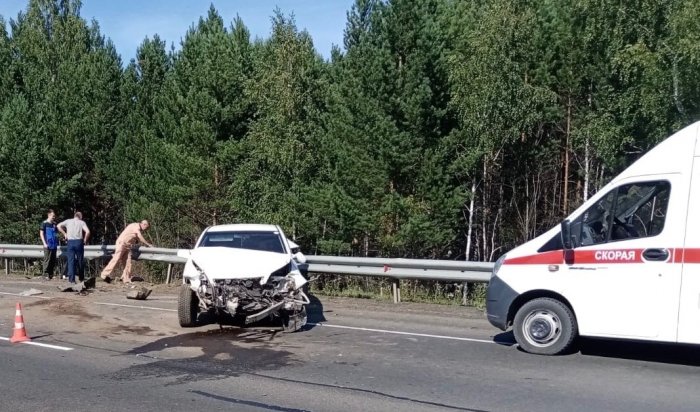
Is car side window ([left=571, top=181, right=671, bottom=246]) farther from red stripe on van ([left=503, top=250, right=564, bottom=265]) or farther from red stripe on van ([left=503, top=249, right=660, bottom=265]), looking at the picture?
red stripe on van ([left=503, top=250, right=564, bottom=265])

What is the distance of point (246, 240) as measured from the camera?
42.5ft

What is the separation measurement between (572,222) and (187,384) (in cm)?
502

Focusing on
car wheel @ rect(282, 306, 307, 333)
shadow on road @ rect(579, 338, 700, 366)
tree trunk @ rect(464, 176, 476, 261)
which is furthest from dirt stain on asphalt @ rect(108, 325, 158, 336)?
tree trunk @ rect(464, 176, 476, 261)

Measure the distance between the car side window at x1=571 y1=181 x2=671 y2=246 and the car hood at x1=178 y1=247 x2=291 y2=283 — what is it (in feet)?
15.0

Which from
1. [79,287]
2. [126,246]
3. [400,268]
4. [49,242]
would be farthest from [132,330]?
[49,242]

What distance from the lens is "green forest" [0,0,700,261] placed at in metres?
24.6

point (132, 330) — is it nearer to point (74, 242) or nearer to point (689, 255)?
point (74, 242)

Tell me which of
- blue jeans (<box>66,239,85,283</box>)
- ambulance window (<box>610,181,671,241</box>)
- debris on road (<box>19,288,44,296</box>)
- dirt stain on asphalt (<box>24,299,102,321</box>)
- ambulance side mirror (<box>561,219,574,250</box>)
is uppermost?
ambulance window (<box>610,181,671,241</box>)

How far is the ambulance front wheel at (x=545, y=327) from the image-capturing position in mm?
9430

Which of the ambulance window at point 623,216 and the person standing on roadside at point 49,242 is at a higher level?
the ambulance window at point 623,216

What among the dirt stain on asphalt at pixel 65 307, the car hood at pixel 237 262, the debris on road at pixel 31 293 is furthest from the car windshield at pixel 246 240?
the debris on road at pixel 31 293

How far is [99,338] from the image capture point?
37.2 ft

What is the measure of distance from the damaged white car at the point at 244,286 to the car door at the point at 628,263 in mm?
4210

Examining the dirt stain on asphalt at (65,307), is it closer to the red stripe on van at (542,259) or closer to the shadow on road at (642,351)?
the red stripe on van at (542,259)
